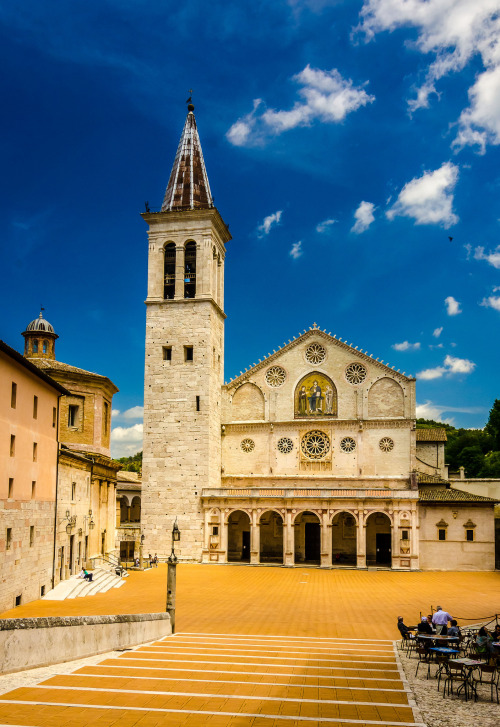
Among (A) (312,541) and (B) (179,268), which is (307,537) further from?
(B) (179,268)

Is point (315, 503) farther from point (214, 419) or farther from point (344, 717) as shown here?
point (344, 717)

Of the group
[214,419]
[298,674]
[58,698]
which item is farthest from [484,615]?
[214,419]

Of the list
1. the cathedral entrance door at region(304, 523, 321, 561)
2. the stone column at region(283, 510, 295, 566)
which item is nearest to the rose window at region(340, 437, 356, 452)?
the cathedral entrance door at region(304, 523, 321, 561)

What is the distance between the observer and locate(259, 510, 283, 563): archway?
179ft

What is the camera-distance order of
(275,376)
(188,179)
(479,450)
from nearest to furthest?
1. (275,376)
2. (188,179)
3. (479,450)

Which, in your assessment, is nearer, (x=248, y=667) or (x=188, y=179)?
(x=248, y=667)

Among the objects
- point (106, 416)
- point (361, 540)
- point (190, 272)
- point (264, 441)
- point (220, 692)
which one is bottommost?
point (361, 540)

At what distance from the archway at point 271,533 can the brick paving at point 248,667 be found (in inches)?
740

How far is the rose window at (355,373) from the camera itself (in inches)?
2141

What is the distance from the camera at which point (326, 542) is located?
48.4 meters

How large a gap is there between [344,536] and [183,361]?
60.9ft

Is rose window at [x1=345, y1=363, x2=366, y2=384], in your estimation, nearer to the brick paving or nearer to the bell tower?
the bell tower

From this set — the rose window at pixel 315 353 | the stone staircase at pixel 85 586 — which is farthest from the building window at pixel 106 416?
→ the rose window at pixel 315 353

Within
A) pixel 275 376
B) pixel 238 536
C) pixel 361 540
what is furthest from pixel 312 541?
pixel 275 376
